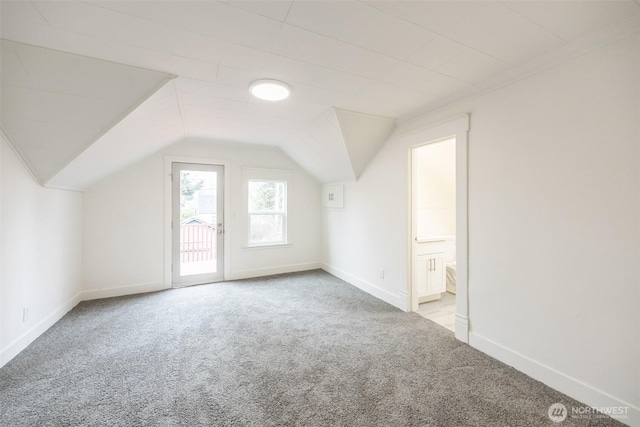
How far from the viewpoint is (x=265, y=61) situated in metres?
1.93

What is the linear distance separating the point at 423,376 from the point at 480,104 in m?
2.33

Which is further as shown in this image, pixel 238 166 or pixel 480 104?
pixel 238 166

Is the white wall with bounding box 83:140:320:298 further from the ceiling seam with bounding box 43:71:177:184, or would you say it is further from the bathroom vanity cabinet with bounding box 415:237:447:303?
the bathroom vanity cabinet with bounding box 415:237:447:303

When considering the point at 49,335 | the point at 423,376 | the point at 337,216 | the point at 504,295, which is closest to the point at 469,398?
the point at 423,376

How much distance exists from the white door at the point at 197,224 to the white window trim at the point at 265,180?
14.8 inches

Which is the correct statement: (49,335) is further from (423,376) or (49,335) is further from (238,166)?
(423,376)

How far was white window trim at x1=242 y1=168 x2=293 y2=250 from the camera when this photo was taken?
4.57 meters

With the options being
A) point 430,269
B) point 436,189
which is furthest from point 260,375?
point 436,189

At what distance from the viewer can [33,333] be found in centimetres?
243

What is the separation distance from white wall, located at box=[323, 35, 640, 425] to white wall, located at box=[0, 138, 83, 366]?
3906 millimetres

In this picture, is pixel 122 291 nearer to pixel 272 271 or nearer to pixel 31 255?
pixel 31 255

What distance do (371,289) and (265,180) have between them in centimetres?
261

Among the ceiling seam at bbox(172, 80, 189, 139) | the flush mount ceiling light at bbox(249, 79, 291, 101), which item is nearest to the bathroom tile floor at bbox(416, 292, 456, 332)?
the flush mount ceiling light at bbox(249, 79, 291, 101)

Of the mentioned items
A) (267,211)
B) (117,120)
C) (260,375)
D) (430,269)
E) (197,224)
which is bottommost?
(260,375)
